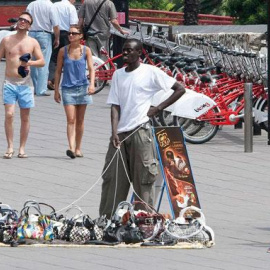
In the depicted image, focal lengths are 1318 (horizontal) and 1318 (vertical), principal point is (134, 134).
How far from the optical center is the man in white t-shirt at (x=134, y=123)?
37.4 ft

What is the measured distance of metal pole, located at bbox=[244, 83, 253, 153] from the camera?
57.7ft

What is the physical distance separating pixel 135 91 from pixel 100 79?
Result: 11898mm

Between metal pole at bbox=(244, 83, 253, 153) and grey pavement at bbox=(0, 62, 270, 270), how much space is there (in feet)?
0.55

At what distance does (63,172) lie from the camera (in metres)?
15.6

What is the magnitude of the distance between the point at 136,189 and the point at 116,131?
0.54 meters

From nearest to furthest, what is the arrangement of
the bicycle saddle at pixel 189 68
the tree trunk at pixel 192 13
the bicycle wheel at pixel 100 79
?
the bicycle saddle at pixel 189 68, the bicycle wheel at pixel 100 79, the tree trunk at pixel 192 13

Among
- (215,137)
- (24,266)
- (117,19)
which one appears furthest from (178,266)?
(117,19)

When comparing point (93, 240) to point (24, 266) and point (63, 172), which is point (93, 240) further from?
point (63, 172)

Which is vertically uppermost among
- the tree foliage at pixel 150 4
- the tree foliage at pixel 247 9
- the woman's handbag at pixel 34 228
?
the woman's handbag at pixel 34 228

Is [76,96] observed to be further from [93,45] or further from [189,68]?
[93,45]

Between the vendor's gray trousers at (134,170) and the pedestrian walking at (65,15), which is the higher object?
the vendor's gray trousers at (134,170)

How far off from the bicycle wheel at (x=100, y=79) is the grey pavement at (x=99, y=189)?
0.50 metres

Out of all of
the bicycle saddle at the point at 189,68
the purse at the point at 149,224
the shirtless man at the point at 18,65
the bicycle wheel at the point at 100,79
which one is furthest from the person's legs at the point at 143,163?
the bicycle wheel at the point at 100,79

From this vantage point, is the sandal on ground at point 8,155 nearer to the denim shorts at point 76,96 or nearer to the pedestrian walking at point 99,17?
the denim shorts at point 76,96
